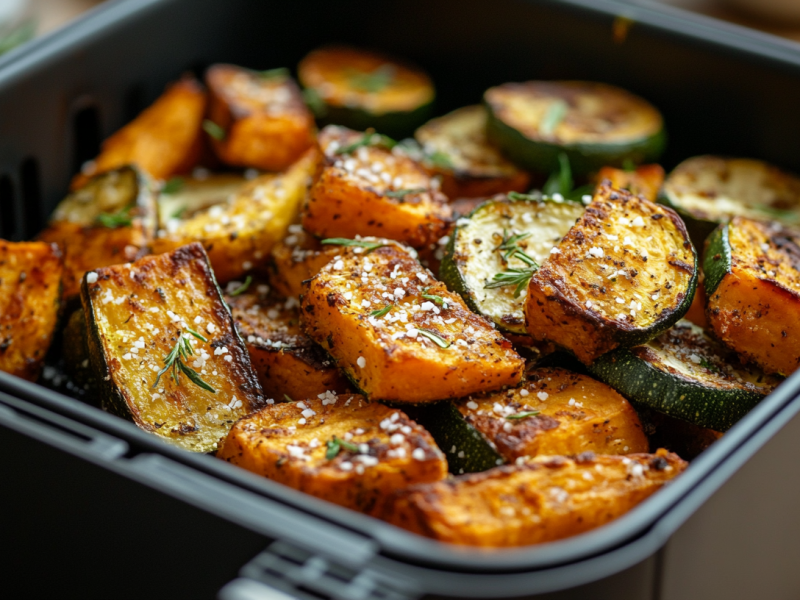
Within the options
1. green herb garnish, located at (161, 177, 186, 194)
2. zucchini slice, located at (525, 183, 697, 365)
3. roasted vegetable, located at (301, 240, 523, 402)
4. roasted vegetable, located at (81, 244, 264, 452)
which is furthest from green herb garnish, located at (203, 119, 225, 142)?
zucchini slice, located at (525, 183, 697, 365)

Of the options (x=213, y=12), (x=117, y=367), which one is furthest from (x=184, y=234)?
(x=213, y=12)

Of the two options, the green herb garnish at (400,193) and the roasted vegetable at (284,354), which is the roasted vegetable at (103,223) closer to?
the roasted vegetable at (284,354)

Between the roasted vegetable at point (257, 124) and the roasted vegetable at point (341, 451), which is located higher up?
the roasted vegetable at point (257, 124)

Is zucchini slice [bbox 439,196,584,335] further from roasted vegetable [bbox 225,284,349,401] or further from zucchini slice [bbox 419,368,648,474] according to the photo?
roasted vegetable [bbox 225,284,349,401]

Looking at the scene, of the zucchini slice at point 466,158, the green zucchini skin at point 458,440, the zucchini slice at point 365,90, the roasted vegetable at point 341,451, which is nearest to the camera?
the roasted vegetable at point 341,451

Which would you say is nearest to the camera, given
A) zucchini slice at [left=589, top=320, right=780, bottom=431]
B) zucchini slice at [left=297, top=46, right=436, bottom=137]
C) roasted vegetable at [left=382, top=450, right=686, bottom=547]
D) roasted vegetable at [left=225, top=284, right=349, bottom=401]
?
roasted vegetable at [left=382, top=450, right=686, bottom=547]

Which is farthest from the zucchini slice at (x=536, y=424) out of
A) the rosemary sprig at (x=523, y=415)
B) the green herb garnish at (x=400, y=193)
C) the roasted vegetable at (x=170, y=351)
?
the green herb garnish at (x=400, y=193)
